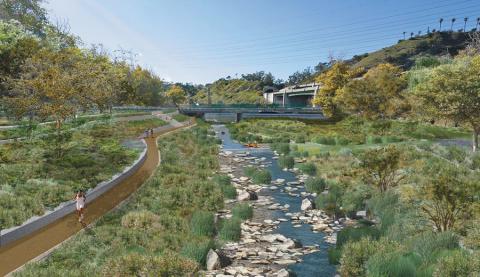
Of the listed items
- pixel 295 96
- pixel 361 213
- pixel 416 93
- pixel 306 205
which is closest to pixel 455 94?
pixel 416 93

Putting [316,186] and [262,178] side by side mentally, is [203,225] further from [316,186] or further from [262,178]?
[262,178]

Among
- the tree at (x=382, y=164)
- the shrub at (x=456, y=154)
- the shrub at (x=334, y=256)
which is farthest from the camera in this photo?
the shrub at (x=456, y=154)

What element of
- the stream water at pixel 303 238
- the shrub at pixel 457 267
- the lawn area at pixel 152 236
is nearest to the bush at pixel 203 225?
the lawn area at pixel 152 236

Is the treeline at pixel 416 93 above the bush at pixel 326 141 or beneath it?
above

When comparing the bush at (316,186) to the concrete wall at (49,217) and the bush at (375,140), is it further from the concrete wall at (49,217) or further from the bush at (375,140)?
the bush at (375,140)

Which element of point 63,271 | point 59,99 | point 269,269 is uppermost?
point 59,99

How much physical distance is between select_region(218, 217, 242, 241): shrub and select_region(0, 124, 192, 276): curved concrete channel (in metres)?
6.76

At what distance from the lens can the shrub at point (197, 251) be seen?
53.2 ft

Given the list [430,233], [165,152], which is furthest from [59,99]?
[430,233]

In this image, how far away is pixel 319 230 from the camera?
70.5 ft

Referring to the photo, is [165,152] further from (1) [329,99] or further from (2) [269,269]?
(1) [329,99]

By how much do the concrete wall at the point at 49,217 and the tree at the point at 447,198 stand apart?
18.3 meters

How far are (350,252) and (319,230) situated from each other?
6.48 m

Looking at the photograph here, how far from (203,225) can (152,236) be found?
278cm
